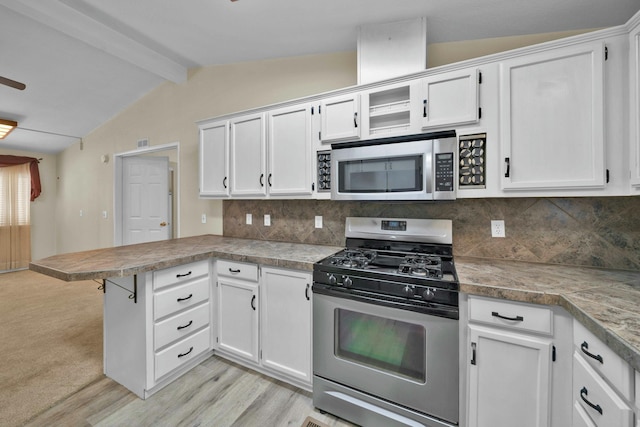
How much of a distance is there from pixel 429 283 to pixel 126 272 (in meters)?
1.77

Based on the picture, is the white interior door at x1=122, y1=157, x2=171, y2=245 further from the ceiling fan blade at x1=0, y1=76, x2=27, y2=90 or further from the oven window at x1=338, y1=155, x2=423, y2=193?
the oven window at x1=338, y1=155, x2=423, y2=193

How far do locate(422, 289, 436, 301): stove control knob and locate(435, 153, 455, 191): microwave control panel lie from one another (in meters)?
0.65

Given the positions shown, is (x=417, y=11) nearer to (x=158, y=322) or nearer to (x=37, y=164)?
(x=158, y=322)

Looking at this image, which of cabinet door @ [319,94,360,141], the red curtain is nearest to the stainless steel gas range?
cabinet door @ [319,94,360,141]

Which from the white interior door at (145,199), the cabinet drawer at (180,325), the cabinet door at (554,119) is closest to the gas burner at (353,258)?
the cabinet door at (554,119)

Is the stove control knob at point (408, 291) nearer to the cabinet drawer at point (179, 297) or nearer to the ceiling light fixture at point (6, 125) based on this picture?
the cabinet drawer at point (179, 297)

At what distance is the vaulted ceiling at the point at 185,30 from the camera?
177cm

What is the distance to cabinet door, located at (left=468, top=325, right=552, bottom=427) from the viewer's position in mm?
1241

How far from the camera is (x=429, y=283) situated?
1435 mm

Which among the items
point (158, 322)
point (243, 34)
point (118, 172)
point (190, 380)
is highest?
point (243, 34)

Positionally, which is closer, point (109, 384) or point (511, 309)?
point (511, 309)

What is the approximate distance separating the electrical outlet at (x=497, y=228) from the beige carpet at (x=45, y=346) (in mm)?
3176

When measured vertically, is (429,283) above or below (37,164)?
below

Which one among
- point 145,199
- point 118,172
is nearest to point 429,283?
point 145,199
